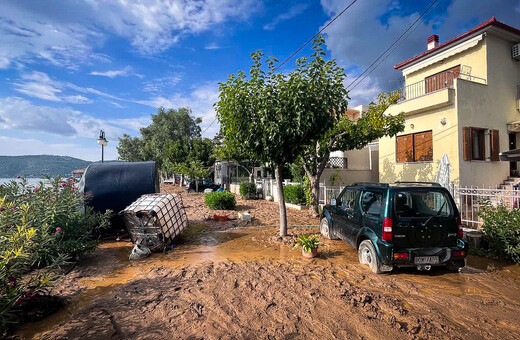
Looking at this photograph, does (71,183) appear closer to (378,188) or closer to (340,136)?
(378,188)

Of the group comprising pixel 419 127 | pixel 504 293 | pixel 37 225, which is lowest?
pixel 504 293

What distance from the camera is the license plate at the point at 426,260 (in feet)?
14.5

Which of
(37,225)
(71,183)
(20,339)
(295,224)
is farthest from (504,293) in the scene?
(71,183)

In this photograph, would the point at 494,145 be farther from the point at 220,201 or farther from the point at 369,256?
the point at 220,201

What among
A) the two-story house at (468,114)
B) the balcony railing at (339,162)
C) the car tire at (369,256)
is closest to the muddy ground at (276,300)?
the car tire at (369,256)

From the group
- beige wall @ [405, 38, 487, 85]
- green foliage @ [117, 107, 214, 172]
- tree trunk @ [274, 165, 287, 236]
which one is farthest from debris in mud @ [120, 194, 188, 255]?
green foliage @ [117, 107, 214, 172]

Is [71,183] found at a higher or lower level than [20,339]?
higher

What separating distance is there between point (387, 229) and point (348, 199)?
1796 mm

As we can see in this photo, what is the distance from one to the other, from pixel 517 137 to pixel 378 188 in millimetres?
12652

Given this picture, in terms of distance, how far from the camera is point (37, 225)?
15.1 ft

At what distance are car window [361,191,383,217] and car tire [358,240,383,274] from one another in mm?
603

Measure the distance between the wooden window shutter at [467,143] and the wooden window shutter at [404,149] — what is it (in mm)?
2182

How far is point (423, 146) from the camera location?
11633mm

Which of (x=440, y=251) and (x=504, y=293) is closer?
(x=504, y=293)
